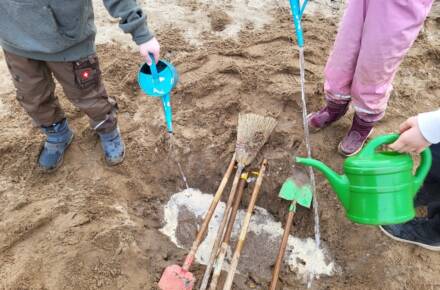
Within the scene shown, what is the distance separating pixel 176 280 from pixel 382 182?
42.4 inches

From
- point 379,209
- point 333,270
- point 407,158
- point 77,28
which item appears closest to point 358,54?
point 407,158

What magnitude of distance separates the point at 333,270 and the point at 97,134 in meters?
1.73

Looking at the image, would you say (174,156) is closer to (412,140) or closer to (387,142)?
(387,142)

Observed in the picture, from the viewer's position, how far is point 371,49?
2.00m

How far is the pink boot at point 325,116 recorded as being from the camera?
8.43 feet

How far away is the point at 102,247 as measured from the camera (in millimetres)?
2150

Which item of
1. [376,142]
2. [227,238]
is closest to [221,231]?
[227,238]

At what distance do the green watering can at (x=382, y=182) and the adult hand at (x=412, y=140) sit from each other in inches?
1.4

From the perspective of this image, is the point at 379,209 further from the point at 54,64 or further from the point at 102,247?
the point at 54,64

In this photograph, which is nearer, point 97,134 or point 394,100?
point 97,134

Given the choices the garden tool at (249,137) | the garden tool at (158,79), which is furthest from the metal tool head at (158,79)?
the garden tool at (249,137)

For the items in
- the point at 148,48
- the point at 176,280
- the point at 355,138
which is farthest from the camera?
the point at 355,138

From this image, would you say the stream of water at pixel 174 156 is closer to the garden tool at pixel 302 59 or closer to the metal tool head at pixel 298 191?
the metal tool head at pixel 298 191

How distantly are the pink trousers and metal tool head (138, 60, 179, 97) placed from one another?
0.95 meters
